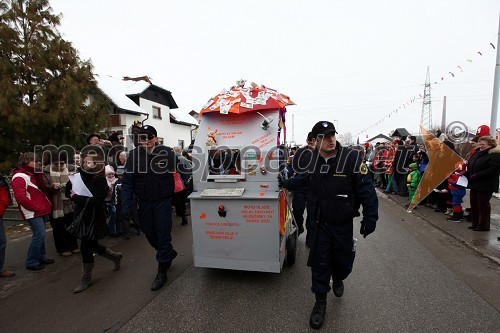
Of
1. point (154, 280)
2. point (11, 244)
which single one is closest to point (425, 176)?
point (154, 280)

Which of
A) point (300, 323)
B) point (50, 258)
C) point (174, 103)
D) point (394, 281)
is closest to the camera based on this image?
point (300, 323)

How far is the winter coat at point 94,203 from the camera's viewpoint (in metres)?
3.73

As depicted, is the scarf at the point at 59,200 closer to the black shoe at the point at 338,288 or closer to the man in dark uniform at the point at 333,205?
the man in dark uniform at the point at 333,205

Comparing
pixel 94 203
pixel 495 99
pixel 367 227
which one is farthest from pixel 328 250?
pixel 495 99

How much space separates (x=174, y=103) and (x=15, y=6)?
23.8 m

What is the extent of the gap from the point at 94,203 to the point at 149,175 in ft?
2.84

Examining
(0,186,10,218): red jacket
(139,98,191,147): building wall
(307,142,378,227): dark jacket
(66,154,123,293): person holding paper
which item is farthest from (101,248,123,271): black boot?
(139,98,191,147): building wall

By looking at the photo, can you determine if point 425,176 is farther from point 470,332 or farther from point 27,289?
point 27,289

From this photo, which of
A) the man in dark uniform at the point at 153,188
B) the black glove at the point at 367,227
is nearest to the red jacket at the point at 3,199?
the man in dark uniform at the point at 153,188

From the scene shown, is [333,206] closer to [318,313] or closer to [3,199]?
[318,313]

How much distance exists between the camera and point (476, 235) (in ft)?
17.6

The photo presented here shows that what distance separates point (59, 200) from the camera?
488cm

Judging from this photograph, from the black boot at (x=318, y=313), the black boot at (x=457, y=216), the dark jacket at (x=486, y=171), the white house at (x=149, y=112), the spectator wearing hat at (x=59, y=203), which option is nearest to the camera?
the black boot at (x=318, y=313)

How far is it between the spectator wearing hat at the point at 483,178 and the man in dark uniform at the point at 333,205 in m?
4.11
